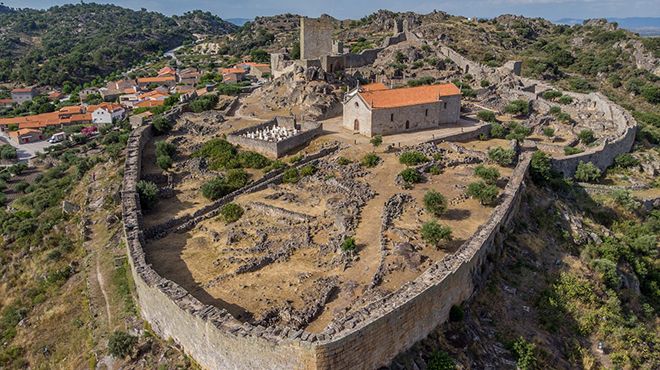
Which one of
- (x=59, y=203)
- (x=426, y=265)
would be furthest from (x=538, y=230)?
(x=59, y=203)

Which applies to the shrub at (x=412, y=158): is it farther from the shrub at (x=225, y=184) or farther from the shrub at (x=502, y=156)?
the shrub at (x=225, y=184)

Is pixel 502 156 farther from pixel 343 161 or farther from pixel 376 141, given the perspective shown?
pixel 343 161

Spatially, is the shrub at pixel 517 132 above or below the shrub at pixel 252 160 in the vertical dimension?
above

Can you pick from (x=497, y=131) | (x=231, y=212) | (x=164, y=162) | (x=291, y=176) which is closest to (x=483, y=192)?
(x=291, y=176)

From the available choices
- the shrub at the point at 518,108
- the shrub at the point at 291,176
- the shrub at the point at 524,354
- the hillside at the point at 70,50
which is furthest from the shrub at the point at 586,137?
the hillside at the point at 70,50

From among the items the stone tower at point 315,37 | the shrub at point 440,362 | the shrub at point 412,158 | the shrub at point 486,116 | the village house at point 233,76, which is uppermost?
the stone tower at point 315,37

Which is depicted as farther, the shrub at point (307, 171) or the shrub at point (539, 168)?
the shrub at point (307, 171)

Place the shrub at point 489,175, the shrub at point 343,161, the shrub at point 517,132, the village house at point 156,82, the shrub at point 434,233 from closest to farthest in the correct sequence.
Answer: the shrub at point 434,233 < the shrub at point 489,175 < the shrub at point 343,161 < the shrub at point 517,132 < the village house at point 156,82
